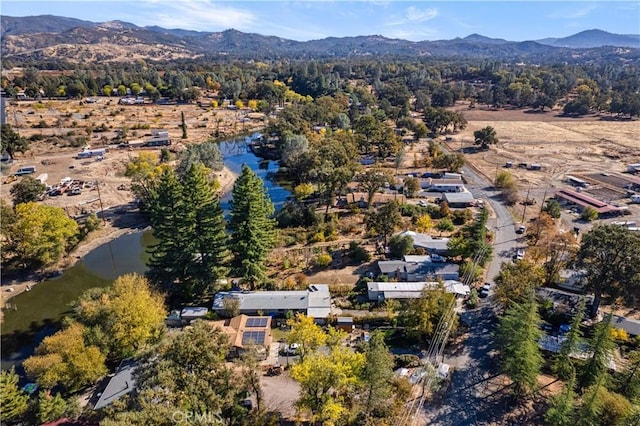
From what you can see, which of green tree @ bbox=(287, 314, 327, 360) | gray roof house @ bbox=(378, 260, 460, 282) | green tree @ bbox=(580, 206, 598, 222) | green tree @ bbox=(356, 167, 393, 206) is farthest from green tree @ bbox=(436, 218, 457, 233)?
green tree @ bbox=(287, 314, 327, 360)

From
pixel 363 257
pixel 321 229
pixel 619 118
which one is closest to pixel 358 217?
pixel 321 229

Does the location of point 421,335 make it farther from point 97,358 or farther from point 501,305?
point 97,358

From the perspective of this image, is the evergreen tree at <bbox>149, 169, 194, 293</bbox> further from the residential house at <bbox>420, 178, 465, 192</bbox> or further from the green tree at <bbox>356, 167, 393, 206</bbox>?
the residential house at <bbox>420, 178, 465, 192</bbox>

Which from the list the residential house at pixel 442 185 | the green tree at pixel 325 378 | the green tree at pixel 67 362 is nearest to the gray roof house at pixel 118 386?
the green tree at pixel 67 362

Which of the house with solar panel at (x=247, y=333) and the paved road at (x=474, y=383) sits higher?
the house with solar panel at (x=247, y=333)

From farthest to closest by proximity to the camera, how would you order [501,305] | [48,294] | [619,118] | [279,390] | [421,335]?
1. [619,118]
2. [48,294]
3. [501,305]
4. [421,335]
5. [279,390]

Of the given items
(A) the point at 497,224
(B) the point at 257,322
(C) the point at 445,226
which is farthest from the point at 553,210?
(B) the point at 257,322

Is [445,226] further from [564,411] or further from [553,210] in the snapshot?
[564,411]

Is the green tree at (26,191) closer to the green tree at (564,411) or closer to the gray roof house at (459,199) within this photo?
the gray roof house at (459,199)
